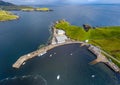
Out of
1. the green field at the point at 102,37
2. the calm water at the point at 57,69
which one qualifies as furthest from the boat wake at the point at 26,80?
the green field at the point at 102,37

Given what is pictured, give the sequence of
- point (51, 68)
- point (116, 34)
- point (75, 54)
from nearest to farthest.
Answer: point (51, 68) → point (75, 54) → point (116, 34)

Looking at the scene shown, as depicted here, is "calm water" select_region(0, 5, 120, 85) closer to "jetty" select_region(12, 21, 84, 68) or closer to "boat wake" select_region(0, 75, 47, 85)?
"boat wake" select_region(0, 75, 47, 85)

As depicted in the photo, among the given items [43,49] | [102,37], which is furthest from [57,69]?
[102,37]

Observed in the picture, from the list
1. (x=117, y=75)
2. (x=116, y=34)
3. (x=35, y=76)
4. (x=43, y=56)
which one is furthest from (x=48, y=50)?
(x=116, y=34)

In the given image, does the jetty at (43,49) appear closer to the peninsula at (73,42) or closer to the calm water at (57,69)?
the peninsula at (73,42)

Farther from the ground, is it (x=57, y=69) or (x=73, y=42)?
(x=57, y=69)

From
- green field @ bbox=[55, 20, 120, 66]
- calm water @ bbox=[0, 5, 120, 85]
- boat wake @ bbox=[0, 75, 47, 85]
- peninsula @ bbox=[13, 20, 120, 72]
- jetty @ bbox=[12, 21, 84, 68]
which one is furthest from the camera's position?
green field @ bbox=[55, 20, 120, 66]

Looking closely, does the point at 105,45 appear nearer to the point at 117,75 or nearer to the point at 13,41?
the point at 117,75

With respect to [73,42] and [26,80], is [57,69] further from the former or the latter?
[73,42]

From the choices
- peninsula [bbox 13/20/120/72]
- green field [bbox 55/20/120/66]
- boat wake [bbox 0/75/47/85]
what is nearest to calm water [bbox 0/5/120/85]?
boat wake [bbox 0/75/47/85]
